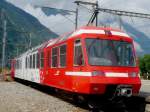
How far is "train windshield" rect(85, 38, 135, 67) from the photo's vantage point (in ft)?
51.4

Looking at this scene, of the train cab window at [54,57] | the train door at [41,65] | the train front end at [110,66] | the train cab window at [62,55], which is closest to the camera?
the train front end at [110,66]

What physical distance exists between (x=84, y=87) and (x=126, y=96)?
4.97 feet

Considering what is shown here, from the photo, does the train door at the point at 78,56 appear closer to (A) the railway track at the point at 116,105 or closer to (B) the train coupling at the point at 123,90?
(A) the railway track at the point at 116,105

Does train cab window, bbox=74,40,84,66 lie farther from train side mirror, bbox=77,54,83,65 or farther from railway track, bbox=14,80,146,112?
railway track, bbox=14,80,146,112

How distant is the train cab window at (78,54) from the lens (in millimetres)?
15893

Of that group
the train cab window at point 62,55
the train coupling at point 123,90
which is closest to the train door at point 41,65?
the train cab window at point 62,55

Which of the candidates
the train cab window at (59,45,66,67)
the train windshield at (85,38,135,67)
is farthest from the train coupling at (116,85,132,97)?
the train cab window at (59,45,66,67)

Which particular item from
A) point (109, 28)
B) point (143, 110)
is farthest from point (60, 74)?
point (143, 110)

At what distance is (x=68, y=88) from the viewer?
17.0 m

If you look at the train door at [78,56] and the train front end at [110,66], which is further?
the train door at [78,56]

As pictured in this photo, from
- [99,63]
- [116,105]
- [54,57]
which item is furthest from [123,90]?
[54,57]

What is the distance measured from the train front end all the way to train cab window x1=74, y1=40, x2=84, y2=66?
0.26 meters

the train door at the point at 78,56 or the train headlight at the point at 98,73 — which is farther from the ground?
the train door at the point at 78,56

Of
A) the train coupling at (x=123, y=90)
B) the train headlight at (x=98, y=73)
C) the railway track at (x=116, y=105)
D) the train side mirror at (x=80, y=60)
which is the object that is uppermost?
the train side mirror at (x=80, y=60)
